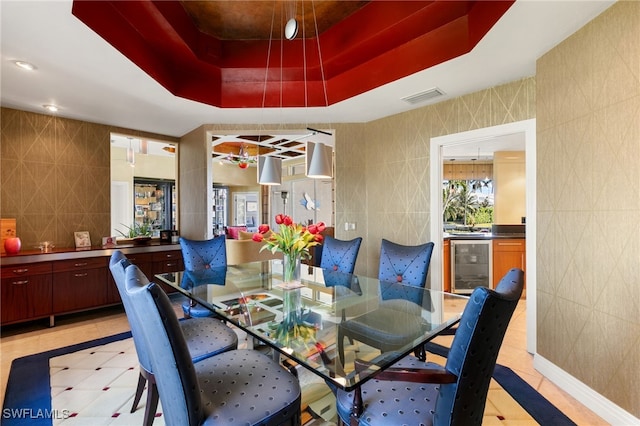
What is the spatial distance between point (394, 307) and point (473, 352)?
0.92 metres

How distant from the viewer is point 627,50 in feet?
5.74

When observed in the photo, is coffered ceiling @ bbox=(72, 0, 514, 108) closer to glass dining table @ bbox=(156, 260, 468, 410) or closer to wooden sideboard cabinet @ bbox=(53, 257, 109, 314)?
glass dining table @ bbox=(156, 260, 468, 410)

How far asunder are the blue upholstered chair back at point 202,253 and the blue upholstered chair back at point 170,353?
2072 millimetres

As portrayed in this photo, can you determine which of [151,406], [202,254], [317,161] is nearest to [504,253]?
[317,161]

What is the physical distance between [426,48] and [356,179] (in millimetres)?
1913

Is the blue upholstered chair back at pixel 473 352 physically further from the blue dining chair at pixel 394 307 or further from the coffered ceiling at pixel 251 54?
the coffered ceiling at pixel 251 54

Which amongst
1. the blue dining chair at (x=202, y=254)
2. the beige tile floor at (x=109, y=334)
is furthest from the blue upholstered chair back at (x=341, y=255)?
the beige tile floor at (x=109, y=334)

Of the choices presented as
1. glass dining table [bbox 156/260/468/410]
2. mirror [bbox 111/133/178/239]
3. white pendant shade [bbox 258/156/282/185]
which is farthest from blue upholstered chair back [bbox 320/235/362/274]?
mirror [bbox 111/133/178/239]

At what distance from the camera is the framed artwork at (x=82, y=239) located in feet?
12.4

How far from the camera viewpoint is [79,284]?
3.46 m

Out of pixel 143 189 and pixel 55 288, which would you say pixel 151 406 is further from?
pixel 143 189

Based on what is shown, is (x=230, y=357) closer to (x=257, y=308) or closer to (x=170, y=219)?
(x=257, y=308)

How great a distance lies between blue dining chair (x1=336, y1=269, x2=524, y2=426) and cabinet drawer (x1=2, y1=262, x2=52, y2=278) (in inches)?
146

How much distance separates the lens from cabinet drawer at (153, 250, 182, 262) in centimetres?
407
